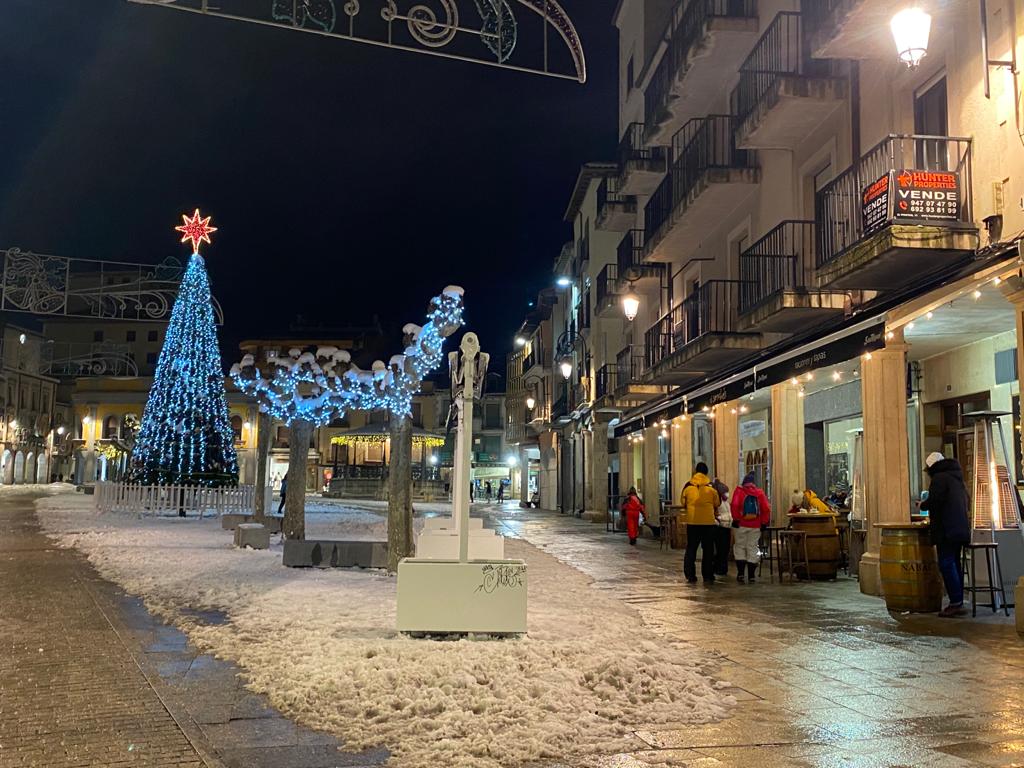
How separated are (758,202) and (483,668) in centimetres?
1286

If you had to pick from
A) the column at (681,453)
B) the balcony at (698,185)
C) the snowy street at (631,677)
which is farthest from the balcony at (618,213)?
the snowy street at (631,677)

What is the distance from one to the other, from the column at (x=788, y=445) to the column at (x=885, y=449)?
4.40 m

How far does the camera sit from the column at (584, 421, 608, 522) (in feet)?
111

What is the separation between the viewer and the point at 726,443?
19.4 metres

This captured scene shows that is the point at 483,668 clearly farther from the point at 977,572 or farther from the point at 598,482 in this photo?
the point at 598,482

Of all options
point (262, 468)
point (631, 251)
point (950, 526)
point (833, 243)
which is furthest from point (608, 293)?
point (950, 526)

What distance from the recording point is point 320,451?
80.8m

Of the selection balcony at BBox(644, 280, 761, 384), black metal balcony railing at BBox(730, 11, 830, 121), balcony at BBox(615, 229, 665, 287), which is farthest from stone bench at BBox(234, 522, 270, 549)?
balcony at BBox(615, 229, 665, 287)

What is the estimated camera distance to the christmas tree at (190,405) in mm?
28516

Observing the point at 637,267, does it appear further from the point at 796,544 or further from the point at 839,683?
the point at 839,683

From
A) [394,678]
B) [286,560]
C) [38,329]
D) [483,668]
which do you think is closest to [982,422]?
[483,668]

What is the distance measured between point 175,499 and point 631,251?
48.8ft

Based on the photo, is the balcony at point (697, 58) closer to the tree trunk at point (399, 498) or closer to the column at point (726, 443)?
the column at point (726, 443)

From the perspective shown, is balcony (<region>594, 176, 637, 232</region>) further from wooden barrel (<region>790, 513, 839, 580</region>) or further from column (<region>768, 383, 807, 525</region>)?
wooden barrel (<region>790, 513, 839, 580</region>)
